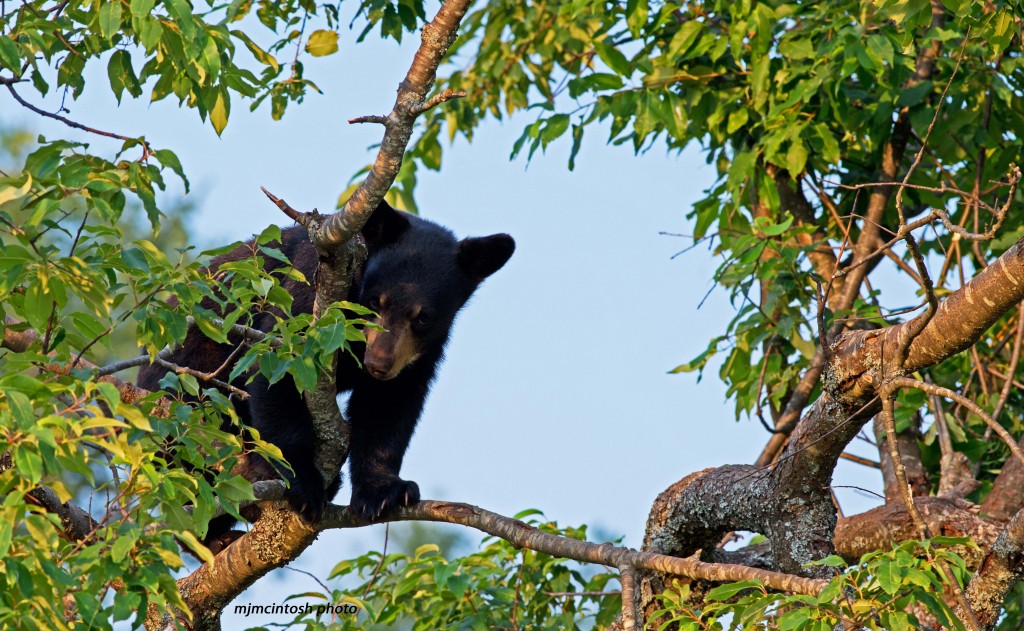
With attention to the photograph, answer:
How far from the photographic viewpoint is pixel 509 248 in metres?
5.44

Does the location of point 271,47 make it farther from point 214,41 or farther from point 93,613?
point 93,613

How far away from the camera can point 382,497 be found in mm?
4465

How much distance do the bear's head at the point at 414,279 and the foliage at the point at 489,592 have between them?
0.85m

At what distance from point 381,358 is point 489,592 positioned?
1080 mm

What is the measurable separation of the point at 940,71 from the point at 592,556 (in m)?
3.46

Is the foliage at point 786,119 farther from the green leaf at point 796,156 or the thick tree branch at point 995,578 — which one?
the thick tree branch at point 995,578

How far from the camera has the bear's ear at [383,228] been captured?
4.98 metres

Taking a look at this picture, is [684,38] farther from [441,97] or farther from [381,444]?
[441,97]

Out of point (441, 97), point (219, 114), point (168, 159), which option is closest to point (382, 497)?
point (219, 114)

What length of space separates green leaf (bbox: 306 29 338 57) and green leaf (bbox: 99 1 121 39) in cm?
240

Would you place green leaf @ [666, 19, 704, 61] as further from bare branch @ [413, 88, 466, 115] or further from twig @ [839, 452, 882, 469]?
bare branch @ [413, 88, 466, 115]

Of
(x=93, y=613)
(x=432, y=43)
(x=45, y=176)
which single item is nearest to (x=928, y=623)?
(x=432, y=43)

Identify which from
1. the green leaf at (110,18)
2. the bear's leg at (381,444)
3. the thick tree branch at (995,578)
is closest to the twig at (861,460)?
the thick tree branch at (995,578)

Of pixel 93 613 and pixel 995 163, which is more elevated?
pixel 995 163
